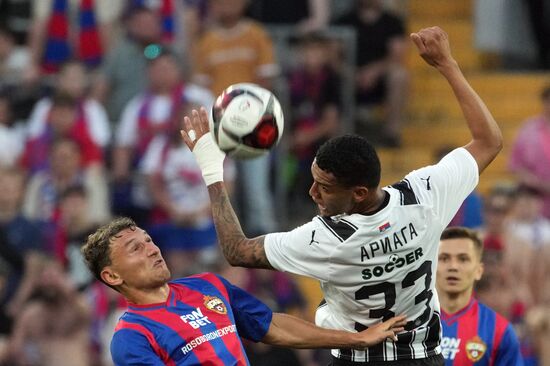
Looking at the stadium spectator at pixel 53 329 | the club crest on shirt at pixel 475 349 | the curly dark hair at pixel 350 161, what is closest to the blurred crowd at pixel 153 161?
the stadium spectator at pixel 53 329

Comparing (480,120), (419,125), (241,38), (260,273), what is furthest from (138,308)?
(419,125)

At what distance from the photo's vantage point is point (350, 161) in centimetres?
582

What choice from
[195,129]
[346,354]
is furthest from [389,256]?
[195,129]

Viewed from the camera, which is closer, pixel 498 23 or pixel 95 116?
pixel 95 116

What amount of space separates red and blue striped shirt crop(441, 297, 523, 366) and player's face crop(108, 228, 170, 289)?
5.80 feet

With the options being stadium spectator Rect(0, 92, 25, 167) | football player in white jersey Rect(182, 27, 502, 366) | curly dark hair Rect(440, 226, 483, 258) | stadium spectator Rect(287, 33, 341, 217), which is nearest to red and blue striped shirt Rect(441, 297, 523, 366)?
curly dark hair Rect(440, 226, 483, 258)

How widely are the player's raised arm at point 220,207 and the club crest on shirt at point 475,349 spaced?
5.32ft

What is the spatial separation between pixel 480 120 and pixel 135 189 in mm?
6214

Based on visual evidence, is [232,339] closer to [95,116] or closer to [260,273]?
[260,273]

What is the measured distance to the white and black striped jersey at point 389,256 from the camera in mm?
5953

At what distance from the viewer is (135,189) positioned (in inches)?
474

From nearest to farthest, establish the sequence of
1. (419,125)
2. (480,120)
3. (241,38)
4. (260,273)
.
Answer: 1. (480,120)
2. (260,273)
3. (241,38)
4. (419,125)

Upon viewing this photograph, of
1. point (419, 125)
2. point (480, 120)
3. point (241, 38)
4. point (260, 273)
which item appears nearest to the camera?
point (480, 120)

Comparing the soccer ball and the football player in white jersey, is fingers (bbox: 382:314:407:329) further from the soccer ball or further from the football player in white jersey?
the soccer ball
